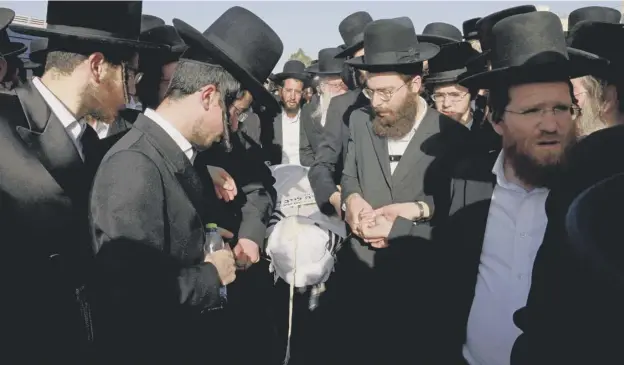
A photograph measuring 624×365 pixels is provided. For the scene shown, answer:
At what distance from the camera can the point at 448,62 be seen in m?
4.89

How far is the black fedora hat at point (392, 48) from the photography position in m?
3.74

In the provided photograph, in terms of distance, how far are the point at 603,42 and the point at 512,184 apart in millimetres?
1121

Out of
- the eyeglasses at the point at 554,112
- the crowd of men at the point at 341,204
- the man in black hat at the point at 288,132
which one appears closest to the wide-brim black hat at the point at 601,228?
the crowd of men at the point at 341,204

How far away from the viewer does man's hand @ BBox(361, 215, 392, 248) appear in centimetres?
340

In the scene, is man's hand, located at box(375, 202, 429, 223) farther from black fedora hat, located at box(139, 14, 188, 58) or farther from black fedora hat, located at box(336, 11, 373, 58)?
black fedora hat, located at box(336, 11, 373, 58)

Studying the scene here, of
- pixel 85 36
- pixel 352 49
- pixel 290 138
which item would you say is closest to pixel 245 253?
pixel 85 36

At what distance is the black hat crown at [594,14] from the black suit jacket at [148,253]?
4.48 m

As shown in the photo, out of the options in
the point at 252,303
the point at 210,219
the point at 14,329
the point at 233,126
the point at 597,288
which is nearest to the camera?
the point at 597,288

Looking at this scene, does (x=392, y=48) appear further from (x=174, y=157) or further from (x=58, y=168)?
(x=58, y=168)

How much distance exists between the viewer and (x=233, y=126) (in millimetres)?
2662

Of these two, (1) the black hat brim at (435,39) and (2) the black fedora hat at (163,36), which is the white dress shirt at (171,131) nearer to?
(2) the black fedora hat at (163,36)

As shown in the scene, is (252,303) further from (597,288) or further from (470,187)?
(597,288)

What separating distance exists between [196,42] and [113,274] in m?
1.13

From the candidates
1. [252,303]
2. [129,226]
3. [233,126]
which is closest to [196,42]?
[233,126]
